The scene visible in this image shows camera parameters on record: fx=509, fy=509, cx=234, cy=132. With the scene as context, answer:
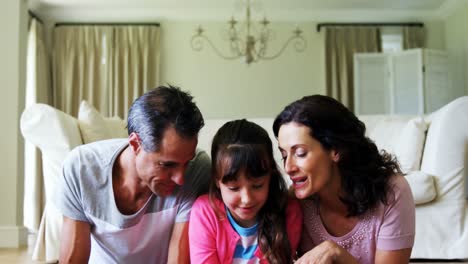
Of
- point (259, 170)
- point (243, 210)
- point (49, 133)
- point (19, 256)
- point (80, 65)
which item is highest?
point (80, 65)

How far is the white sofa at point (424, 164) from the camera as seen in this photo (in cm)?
262

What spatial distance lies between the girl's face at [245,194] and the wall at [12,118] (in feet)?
10.1

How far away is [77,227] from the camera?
1423 millimetres

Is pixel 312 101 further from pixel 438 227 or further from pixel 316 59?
pixel 316 59

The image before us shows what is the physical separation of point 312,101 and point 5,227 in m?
3.35

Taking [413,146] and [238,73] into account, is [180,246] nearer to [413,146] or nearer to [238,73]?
[413,146]

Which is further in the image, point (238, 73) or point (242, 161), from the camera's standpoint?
point (238, 73)

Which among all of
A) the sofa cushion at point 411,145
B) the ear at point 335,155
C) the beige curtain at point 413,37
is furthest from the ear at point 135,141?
the beige curtain at point 413,37

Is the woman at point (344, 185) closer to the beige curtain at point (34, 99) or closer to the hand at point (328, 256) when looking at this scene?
the hand at point (328, 256)

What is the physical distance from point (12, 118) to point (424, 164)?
311 centimetres

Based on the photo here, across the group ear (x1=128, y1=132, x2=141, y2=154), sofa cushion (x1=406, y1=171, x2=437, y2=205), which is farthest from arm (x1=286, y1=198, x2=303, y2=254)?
sofa cushion (x1=406, y1=171, x2=437, y2=205)

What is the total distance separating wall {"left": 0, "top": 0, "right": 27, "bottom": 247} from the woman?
10.6ft

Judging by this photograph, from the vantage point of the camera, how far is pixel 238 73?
652cm

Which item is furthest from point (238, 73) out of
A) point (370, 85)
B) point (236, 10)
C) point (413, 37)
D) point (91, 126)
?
point (91, 126)
